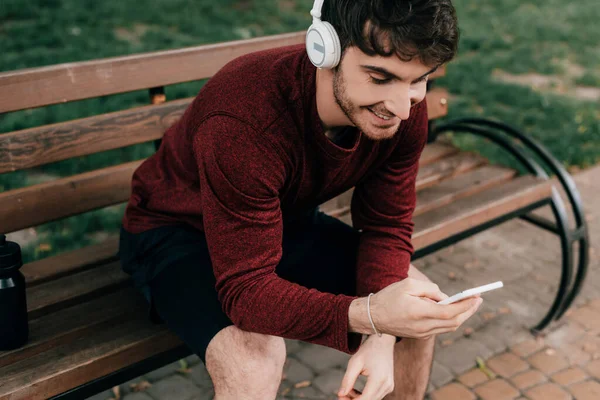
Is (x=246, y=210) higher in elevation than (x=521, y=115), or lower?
higher

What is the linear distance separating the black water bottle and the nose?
3.91 ft

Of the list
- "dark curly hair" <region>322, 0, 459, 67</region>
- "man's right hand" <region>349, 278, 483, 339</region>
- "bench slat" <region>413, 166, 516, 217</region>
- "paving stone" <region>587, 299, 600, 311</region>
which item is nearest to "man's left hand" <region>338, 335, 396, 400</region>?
"man's right hand" <region>349, 278, 483, 339</region>

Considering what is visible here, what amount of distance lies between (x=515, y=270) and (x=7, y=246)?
9.60 ft

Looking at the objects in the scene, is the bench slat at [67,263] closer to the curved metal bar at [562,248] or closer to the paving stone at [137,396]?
the paving stone at [137,396]

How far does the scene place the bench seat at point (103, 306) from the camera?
244 cm

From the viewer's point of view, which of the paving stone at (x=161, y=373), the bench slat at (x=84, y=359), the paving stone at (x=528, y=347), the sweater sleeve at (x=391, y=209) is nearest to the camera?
the bench slat at (x=84, y=359)

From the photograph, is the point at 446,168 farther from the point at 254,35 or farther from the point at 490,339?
the point at 254,35

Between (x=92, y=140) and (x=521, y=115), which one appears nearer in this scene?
(x=92, y=140)

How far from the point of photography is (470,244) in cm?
475

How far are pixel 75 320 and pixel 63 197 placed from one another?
1.88 ft

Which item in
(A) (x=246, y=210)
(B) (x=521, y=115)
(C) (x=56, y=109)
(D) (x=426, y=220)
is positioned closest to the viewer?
(A) (x=246, y=210)

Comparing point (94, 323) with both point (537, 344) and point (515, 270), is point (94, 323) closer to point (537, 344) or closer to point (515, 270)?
point (537, 344)

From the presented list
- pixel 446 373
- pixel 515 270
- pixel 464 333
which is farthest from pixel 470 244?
pixel 446 373

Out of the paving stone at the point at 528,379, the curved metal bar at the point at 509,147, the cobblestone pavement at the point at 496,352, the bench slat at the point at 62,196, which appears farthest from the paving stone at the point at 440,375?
the bench slat at the point at 62,196
